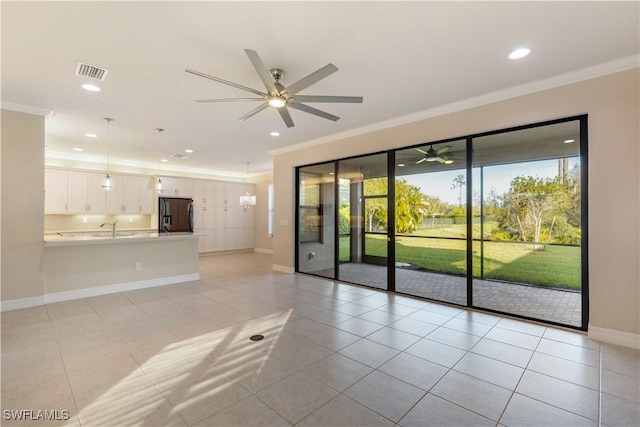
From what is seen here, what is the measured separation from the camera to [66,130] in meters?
5.33

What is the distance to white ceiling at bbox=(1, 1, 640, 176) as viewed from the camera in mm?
2217

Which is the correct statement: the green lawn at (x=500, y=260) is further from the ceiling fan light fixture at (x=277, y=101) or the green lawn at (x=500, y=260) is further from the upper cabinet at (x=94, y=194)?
the upper cabinet at (x=94, y=194)

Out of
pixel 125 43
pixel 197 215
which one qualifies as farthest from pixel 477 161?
pixel 197 215

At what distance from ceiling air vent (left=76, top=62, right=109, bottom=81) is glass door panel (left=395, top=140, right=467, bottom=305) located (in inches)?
162

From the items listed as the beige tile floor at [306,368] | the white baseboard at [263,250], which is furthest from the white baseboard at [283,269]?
the white baseboard at [263,250]

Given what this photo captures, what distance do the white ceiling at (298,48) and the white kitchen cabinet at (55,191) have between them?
3.54 m

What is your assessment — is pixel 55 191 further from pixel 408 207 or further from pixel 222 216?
pixel 408 207

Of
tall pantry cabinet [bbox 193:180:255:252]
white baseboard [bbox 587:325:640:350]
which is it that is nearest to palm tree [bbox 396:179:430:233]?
white baseboard [bbox 587:325:640:350]

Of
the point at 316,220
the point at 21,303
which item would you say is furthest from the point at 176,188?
the point at 21,303

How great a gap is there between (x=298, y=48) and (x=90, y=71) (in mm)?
2297

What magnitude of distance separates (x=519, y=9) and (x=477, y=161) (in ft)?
7.58

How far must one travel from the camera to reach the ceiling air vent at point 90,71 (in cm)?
302

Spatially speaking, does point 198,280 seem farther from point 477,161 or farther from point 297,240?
point 477,161

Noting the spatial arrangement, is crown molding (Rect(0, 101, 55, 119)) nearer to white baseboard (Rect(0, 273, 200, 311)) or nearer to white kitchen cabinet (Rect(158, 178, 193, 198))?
white baseboard (Rect(0, 273, 200, 311))
